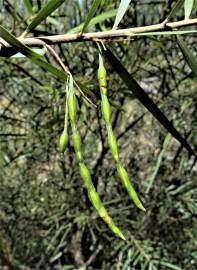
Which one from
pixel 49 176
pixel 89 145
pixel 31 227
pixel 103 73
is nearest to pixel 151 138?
pixel 89 145

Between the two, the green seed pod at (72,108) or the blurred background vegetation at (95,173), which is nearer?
the green seed pod at (72,108)

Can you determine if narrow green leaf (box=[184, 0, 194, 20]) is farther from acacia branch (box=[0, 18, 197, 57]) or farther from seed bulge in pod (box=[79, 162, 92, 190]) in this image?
seed bulge in pod (box=[79, 162, 92, 190])

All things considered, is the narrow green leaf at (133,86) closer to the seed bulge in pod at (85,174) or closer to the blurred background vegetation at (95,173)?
the seed bulge in pod at (85,174)

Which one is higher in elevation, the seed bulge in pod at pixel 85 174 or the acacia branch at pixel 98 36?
the acacia branch at pixel 98 36

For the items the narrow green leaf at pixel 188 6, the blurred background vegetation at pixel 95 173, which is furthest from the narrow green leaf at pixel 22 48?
the blurred background vegetation at pixel 95 173

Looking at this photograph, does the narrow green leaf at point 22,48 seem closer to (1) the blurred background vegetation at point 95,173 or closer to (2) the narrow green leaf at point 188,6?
(2) the narrow green leaf at point 188,6

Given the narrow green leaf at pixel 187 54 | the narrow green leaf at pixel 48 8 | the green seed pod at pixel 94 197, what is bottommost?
the green seed pod at pixel 94 197

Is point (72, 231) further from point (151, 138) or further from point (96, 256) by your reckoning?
point (151, 138)

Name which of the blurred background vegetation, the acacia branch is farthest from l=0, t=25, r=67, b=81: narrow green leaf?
the blurred background vegetation
